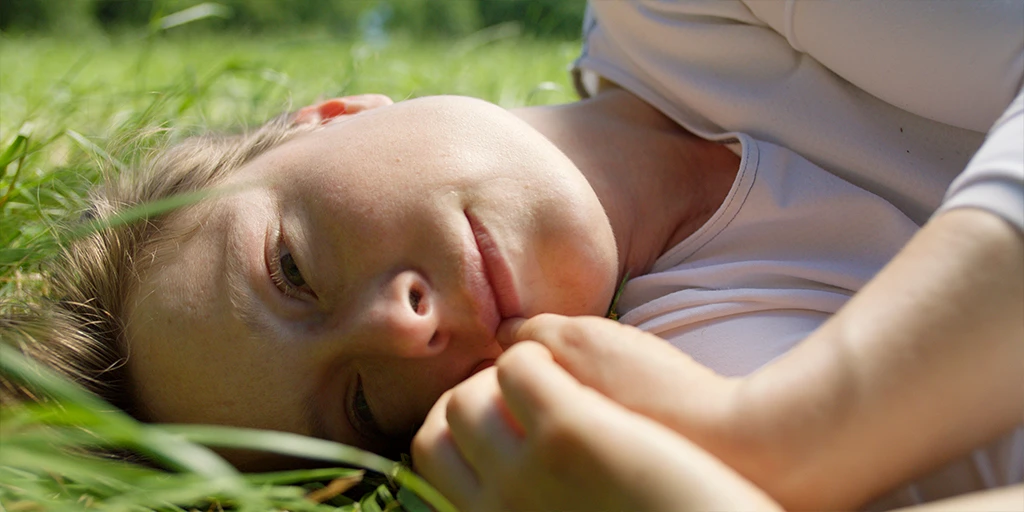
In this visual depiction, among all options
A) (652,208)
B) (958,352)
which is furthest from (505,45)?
(958,352)

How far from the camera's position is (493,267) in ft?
4.02

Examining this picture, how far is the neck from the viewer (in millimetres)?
1523

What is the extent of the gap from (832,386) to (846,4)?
0.75m

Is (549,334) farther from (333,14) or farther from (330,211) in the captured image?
(333,14)

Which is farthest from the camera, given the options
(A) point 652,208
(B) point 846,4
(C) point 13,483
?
(A) point 652,208

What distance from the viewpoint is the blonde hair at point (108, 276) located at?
4.43ft

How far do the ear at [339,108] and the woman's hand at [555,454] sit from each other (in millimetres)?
783

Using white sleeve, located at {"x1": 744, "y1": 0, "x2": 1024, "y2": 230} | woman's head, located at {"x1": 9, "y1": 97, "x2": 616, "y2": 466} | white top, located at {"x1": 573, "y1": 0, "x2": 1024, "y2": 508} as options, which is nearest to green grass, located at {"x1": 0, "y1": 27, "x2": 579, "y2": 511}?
woman's head, located at {"x1": 9, "y1": 97, "x2": 616, "y2": 466}

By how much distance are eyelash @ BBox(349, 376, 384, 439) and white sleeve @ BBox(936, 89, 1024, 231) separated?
814 mm

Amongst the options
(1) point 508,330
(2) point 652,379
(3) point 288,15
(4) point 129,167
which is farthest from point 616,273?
(3) point 288,15

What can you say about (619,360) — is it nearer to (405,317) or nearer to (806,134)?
(405,317)

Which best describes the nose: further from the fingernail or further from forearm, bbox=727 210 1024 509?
forearm, bbox=727 210 1024 509

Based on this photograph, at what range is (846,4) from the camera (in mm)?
1335

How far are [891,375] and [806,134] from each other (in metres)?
0.75
